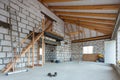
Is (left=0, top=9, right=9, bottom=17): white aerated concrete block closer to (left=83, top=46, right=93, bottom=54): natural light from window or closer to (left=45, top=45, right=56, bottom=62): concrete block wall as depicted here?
(left=45, top=45, right=56, bottom=62): concrete block wall

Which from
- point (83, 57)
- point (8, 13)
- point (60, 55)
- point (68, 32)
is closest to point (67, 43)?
point (68, 32)

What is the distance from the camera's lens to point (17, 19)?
17.7 ft

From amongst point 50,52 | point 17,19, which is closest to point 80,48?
point 50,52

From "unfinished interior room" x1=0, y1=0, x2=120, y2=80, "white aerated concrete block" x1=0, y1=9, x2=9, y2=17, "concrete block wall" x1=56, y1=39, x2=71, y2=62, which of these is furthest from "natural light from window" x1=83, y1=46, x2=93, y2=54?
"white aerated concrete block" x1=0, y1=9, x2=9, y2=17

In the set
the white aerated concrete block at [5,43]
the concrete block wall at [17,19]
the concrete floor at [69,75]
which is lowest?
the concrete floor at [69,75]

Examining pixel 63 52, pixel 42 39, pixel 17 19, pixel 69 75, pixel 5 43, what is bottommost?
pixel 69 75

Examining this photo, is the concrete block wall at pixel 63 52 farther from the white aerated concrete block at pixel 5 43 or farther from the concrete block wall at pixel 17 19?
the white aerated concrete block at pixel 5 43

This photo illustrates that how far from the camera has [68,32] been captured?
1266 cm

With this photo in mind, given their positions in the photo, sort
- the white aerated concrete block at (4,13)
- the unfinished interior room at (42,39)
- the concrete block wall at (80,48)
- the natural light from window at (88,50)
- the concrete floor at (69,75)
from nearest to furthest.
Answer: the concrete floor at (69,75) < the unfinished interior room at (42,39) < the white aerated concrete block at (4,13) < the concrete block wall at (80,48) < the natural light from window at (88,50)

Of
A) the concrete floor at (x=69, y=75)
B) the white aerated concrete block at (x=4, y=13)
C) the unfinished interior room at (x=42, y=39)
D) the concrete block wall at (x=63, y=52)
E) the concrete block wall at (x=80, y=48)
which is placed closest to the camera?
the concrete floor at (x=69, y=75)

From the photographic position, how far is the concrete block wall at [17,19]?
4645 mm

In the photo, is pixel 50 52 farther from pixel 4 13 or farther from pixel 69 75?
pixel 69 75

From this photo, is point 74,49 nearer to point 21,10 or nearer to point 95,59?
point 95,59

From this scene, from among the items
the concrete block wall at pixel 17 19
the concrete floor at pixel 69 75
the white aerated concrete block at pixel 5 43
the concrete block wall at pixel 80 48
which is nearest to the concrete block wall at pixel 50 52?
the concrete block wall at pixel 17 19
